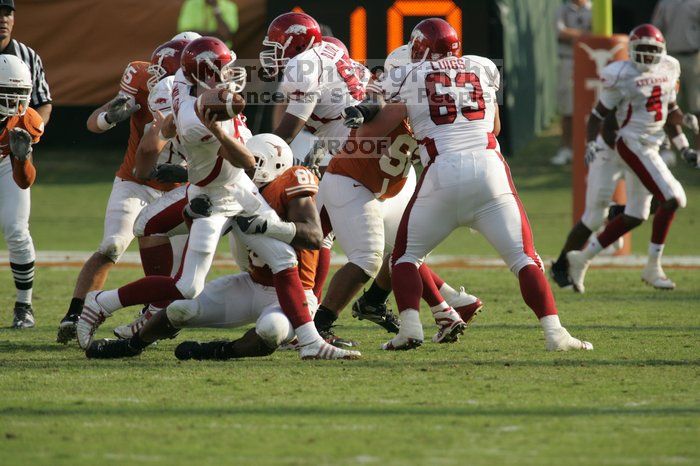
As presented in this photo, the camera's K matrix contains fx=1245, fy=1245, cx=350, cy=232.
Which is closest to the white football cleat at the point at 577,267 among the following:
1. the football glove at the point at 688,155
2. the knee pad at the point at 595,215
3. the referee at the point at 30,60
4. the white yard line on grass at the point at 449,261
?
the knee pad at the point at 595,215

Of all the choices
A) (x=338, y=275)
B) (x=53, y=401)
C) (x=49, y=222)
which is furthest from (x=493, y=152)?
(x=49, y=222)

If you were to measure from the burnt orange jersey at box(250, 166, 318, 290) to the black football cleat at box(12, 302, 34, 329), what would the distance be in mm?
1770

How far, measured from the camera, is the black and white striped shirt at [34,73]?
7.34 meters

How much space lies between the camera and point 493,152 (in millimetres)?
5965

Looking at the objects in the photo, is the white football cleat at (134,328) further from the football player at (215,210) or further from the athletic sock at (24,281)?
the athletic sock at (24,281)

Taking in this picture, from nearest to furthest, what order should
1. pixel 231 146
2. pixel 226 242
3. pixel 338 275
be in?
1. pixel 231 146
2. pixel 338 275
3. pixel 226 242

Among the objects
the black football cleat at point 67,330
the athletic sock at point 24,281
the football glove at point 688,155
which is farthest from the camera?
the football glove at point 688,155

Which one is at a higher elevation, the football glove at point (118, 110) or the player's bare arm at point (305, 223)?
the football glove at point (118, 110)

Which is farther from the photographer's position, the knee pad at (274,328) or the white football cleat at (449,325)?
the white football cleat at (449,325)

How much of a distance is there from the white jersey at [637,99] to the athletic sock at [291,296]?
4.00 m

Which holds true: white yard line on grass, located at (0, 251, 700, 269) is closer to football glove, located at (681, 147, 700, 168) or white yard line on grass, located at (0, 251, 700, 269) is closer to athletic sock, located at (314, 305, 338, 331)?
football glove, located at (681, 147, 700, 168)

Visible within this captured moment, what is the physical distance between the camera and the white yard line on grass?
33.0ft

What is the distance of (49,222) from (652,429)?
9485 mm

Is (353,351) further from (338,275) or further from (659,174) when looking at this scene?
(659,174)
